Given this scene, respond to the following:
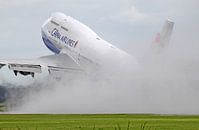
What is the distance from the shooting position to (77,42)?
130 metres

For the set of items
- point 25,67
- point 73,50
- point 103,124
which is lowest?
point 103,124

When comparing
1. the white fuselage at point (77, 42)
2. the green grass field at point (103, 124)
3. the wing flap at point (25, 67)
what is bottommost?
the green grass field at point (103, 124)

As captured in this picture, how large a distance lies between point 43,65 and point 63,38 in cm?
791

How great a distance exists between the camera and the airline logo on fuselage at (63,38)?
5113 inches

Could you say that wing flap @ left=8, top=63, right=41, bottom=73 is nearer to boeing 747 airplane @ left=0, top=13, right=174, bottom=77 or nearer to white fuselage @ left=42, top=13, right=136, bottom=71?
boeing 747 airplane @ left=0, top=13, right=174, bottom=77

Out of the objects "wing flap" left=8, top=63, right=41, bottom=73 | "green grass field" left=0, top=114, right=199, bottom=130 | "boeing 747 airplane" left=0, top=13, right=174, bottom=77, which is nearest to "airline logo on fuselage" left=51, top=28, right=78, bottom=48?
"boeing 747 airplane" left=0, top=13, right=174, bottom=77

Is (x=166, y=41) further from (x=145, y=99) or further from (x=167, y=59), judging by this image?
(x=145, y=99)

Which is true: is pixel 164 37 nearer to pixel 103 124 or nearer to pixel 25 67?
pixel 25 67

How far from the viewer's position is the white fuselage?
4631 inches

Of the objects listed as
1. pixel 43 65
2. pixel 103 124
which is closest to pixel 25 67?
pixel 43 65

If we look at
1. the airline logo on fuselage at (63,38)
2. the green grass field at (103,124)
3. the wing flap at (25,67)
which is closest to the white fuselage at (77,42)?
the airline logo on fuselage at (63,38)

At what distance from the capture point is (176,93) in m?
96.5

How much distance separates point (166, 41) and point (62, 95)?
2007 centimetres

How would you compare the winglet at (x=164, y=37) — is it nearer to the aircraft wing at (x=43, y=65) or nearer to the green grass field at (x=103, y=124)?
the aircraft wing at (x=43, y=65)
